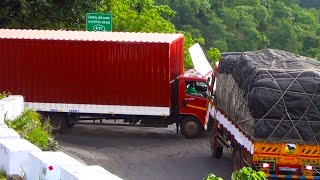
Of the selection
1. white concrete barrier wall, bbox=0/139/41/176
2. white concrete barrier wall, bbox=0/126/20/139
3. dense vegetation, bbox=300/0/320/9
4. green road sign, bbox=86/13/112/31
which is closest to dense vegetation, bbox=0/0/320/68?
dense vegetation, bbox=300/0/320/9

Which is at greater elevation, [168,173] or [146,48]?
[146,48]

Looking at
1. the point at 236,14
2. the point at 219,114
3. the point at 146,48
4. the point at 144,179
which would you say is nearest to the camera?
the point at 144,179

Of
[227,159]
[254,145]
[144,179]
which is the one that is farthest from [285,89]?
[227,159]

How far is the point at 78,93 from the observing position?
913 inches

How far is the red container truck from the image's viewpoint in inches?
901

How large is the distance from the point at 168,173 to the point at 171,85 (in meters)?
5.28

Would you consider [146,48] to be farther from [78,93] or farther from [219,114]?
[219,114]

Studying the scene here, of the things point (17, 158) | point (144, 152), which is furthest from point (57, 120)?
point (17, 158)

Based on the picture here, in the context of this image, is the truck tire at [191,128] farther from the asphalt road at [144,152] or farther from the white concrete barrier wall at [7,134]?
the white concrete barrier wall at [7,134]

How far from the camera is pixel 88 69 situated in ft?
75.9

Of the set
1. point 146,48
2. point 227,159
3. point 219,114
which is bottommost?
point 227,159

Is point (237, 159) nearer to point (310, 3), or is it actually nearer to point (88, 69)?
point (88, 69)

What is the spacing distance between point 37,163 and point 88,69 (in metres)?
11.6

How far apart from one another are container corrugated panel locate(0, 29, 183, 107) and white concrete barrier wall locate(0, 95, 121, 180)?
7893mm
